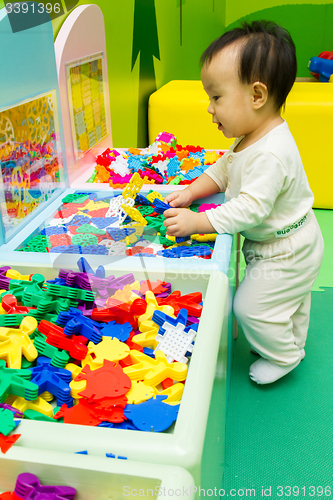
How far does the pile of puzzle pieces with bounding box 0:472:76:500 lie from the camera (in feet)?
1.23

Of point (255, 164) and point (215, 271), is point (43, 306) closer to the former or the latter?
point (215, 271)

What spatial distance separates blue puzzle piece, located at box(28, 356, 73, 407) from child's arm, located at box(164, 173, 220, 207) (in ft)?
1.73

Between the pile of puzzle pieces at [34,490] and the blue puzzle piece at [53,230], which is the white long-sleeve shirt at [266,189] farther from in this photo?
the pile of puzzle pieces at [34,490]

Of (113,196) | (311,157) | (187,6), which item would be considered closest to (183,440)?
(113,196)

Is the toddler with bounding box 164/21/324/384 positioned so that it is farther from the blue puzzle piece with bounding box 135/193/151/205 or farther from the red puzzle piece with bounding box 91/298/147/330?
the red puzzle piece with bounding box 91/298/147/330

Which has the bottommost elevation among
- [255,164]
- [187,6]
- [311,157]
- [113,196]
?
[311,157]

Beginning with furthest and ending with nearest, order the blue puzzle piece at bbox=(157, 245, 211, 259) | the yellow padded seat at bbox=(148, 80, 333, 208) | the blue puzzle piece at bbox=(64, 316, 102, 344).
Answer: the yellow padded seat at bbox=(148, 80, 333, 208), the blue puzzle piece at bbox=(157, 245, 211, 259), the blue puzzle piece at bbox=(64, 316, 102, 344)

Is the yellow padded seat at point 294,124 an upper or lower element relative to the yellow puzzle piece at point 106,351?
lower

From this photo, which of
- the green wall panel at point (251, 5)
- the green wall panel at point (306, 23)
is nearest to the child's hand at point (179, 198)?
the green wall panel at point (306, 23)

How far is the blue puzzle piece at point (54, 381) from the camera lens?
0.50 m

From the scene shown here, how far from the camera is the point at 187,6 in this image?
8.95 ft

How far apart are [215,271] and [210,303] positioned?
0.09m

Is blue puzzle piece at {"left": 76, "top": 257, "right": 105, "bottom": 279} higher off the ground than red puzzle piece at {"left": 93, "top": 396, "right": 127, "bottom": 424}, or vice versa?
blue puzzle piece at {"left": 76, "top": 257, "right": 105, "bottom": 279}

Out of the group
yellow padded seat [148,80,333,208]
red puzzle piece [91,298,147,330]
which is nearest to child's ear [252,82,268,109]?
red puzzle piece [91,298,147,330]
